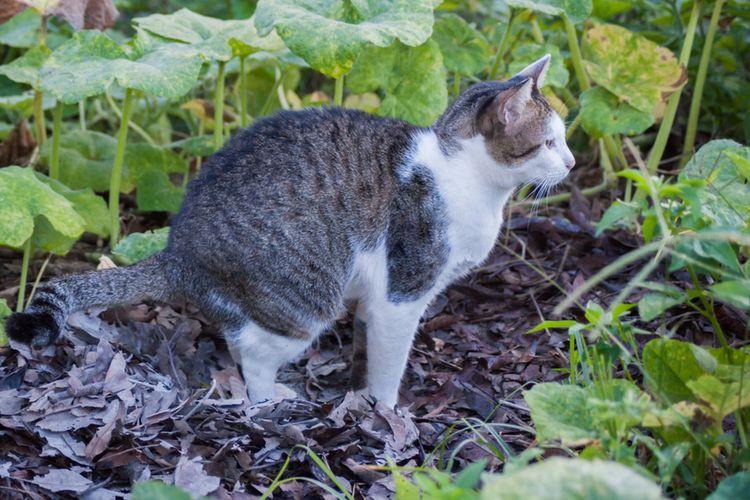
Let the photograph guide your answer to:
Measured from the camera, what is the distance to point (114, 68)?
10.8ft

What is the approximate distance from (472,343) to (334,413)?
3.10ft

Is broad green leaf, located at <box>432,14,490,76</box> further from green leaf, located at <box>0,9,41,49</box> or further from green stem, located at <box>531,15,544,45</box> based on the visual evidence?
green leaf, located at <box>0,9,41,49</box>

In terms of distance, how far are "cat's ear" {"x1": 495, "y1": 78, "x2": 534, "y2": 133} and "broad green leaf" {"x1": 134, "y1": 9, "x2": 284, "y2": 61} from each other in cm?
99

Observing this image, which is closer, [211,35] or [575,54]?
[211,35]

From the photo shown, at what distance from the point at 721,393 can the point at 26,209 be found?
89.1 inches

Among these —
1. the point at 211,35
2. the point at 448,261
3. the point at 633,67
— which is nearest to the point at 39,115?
the point at 211,35

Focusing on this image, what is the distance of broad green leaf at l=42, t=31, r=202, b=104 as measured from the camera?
3.23m

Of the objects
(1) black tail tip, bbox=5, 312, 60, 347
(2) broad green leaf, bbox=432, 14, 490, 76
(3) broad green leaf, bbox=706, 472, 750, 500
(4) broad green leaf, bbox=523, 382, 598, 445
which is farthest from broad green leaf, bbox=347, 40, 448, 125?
(3) broad green leaf, bbox=706, 472, 750, 500

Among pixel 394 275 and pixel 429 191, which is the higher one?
pixel 429 191

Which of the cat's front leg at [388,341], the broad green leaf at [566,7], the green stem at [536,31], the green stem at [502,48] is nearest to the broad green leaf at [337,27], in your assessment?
the broad green leaf at [566,7]

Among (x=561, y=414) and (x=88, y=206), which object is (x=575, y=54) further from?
(x=561, y=414)

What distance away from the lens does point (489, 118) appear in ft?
10.6

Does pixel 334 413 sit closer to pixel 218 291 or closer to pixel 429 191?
pixel 218 291

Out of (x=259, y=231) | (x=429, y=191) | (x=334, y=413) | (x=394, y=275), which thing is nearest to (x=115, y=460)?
(x=334, y=413)
